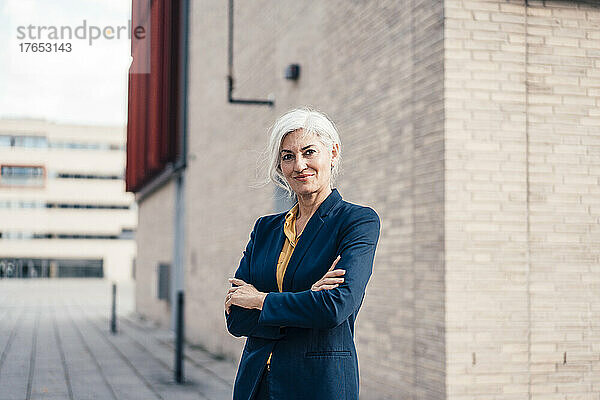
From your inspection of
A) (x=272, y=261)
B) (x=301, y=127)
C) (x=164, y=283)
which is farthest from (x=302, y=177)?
(x=164, y=283)

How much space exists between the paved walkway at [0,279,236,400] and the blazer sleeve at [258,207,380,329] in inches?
253

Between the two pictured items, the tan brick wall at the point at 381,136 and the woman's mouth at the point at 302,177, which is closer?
the woman's mouth at the point at 302,177

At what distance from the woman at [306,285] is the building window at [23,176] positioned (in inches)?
2713

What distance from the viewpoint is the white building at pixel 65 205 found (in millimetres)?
69688

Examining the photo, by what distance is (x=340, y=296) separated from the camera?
252 cm

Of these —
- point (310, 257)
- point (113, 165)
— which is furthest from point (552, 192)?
point (113, 165)

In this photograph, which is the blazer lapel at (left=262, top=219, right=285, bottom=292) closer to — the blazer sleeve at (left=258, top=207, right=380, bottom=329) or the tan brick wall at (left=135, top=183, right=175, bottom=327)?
the blazer sleeve at (left=258, top=207, right=380, bottom=329)

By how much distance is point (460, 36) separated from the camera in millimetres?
6113

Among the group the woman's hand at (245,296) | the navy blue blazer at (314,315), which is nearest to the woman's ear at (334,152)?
the navy blue blazer at (314,315)

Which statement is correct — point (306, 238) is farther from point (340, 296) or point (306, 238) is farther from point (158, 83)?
point (158, 83)

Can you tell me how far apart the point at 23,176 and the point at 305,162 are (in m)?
73.7

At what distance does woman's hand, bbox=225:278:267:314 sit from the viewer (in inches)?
106

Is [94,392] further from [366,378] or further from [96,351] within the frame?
[96,351]

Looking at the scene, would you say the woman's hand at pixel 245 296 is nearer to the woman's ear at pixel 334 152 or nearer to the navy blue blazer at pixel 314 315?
the navy blue blazer at pixel 314 315
